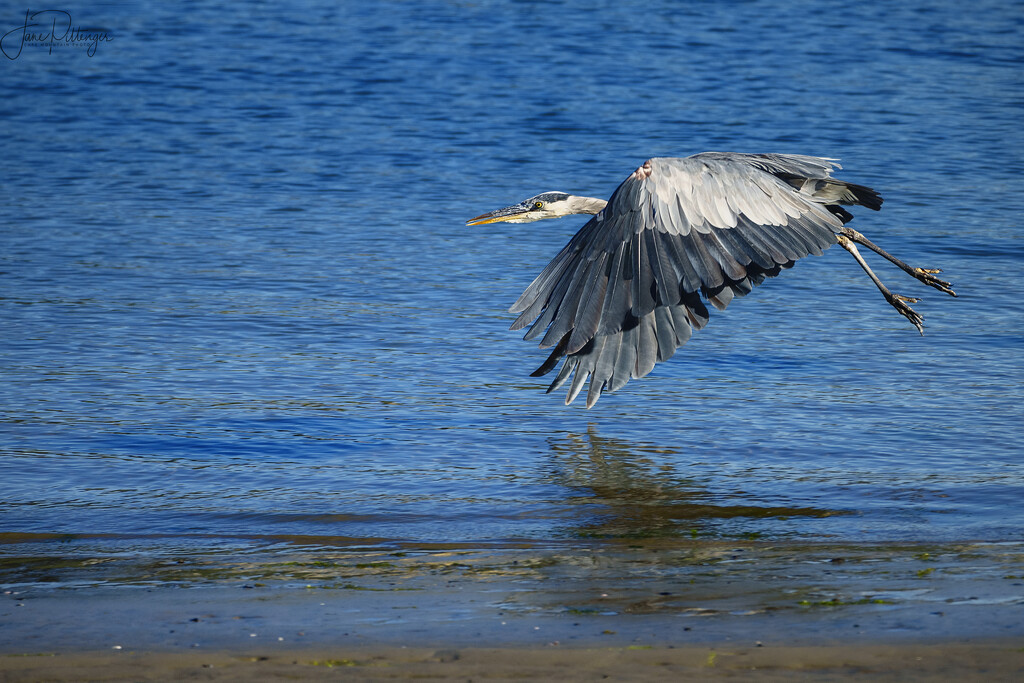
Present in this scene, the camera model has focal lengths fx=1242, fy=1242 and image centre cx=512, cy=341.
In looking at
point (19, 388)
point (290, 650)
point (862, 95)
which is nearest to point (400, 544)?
point (290, 650)

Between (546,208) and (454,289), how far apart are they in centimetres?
172

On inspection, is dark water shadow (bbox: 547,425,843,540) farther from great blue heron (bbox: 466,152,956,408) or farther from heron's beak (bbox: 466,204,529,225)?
heron's beak (bbox: 466,204,529,225)

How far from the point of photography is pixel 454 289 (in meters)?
9.79

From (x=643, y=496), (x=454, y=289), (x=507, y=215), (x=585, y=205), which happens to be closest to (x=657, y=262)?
(x=643, y=496)

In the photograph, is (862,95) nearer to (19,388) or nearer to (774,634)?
(19,388)

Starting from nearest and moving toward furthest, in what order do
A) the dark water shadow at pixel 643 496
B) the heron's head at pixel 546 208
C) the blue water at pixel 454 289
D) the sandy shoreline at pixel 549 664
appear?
the sandy shoreline at pixel 549 664 < the dark water shadow at pixel 643 496 < the blue water at pixel 454 289 < the heron's head at pixel 546 208

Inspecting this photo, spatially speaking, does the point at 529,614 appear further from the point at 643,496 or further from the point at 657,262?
the point at 657,262

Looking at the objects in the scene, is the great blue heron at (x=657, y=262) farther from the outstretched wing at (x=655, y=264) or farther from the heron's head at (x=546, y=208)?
the heron's head at (x=546, y=208)

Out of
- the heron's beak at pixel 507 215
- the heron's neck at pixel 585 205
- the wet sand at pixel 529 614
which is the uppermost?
the heron's neck at pixel 585 205

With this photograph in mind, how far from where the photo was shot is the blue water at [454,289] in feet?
20.0

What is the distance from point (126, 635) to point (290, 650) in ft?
2.05

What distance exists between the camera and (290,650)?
426 centimetres

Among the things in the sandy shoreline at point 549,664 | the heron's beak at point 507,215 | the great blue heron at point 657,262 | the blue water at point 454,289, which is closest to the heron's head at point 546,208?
the heron's beak at point 507,215

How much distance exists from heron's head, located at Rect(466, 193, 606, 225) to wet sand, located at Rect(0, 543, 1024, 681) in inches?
133
